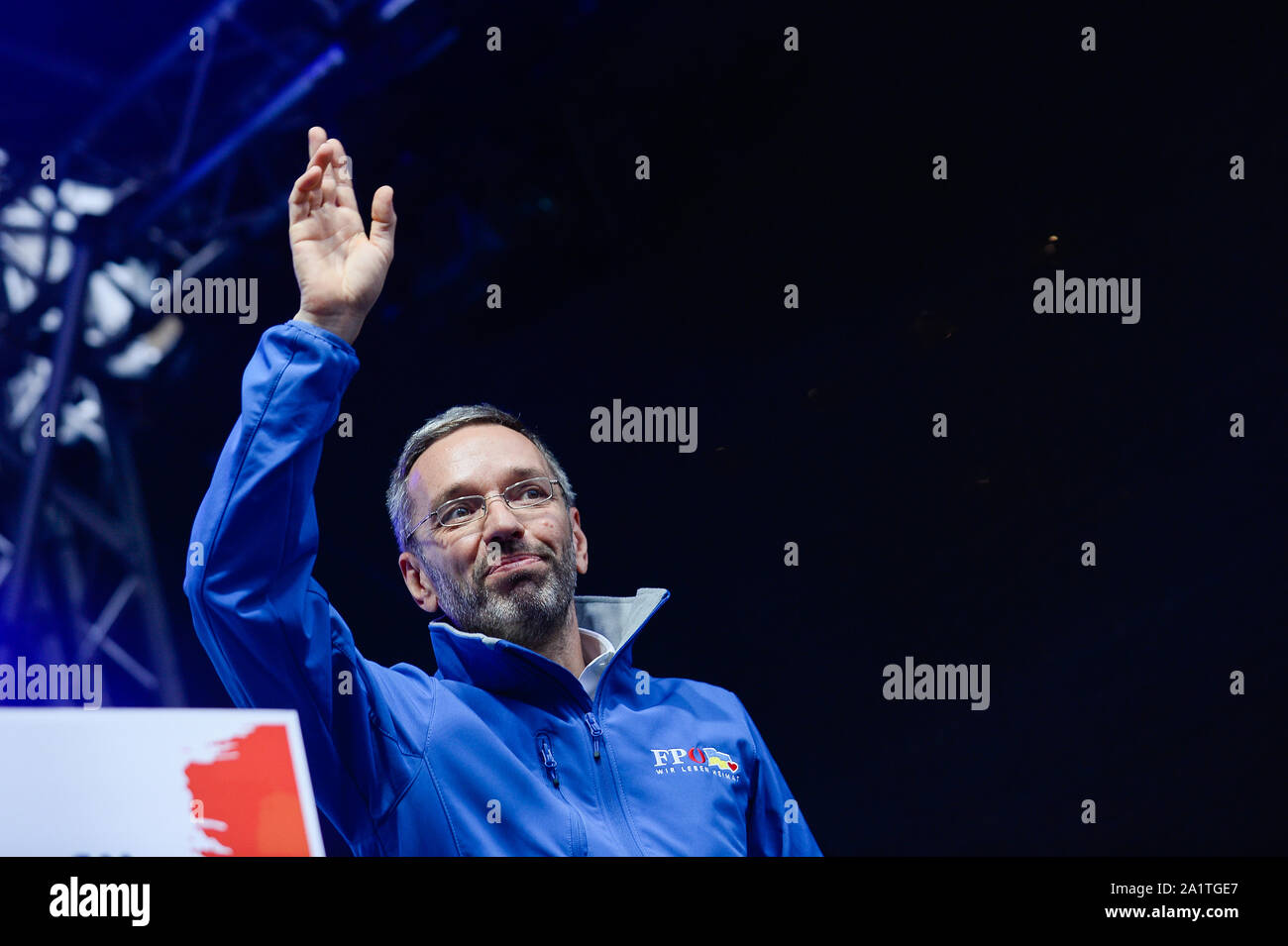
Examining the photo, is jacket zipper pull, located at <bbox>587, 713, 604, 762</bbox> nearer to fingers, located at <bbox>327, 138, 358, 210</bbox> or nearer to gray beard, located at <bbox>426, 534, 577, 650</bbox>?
gray beard, located at <bbox>426, 534, 577, 650</bbox>

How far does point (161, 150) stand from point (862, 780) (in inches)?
88.4

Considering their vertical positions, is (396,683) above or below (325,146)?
below

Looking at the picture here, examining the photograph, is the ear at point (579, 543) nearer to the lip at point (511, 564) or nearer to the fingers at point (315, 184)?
the lip at point (511, 564)

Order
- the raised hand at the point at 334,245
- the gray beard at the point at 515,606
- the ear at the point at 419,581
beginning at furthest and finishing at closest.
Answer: the ear at the point at 419,581 → the gray beard at the point at 515,606 → the raised hand at the point at 334,245

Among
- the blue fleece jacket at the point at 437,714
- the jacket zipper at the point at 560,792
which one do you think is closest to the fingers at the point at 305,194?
the blue fleece jacket at the point at 437,714

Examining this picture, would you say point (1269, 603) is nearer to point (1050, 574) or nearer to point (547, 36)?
point (1050, 574)

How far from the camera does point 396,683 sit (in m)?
2.34

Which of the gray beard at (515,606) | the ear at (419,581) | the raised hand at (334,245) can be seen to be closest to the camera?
the raised hand at (334,245)

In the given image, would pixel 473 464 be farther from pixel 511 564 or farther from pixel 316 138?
pixel 316 138

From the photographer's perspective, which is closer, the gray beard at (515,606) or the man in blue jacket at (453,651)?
the man in blue jacket at (453,651)

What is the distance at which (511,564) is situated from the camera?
8.05ft

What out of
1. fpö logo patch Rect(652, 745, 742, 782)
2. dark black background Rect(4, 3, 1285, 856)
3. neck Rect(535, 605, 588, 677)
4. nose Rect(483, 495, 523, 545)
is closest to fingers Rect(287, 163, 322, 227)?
dark black background Rect(4, 3, 1285, 856)

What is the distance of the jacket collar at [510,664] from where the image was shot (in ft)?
7.79
